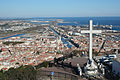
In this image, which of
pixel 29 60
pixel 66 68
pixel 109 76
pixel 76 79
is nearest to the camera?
pixel 76 79

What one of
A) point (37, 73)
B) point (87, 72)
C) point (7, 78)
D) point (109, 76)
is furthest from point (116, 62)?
point (7, 78)

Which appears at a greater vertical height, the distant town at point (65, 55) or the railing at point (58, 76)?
the railing at point (58, 76)

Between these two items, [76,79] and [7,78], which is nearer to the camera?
[76,79]

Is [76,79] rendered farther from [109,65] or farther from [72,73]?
[109,65]

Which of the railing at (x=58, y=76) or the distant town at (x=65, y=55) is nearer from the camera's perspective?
the railing at (x=58, y=76)

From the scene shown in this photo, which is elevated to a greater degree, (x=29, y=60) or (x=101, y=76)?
(x=101, y=76)

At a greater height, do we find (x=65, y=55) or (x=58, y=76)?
(x=58, y=76)

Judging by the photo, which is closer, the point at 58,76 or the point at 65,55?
the point at 58,76

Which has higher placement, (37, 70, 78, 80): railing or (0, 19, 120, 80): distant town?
(37, 70, 78, 80): railing

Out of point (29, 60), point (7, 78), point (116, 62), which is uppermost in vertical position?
point (116, 62)

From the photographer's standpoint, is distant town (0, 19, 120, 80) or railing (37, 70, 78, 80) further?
distant town (0, 19, 120, 80)

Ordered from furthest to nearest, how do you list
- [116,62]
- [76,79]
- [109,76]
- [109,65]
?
1. [109,65]
2. [116,62]
3. [109,76]
4. [76,79]
